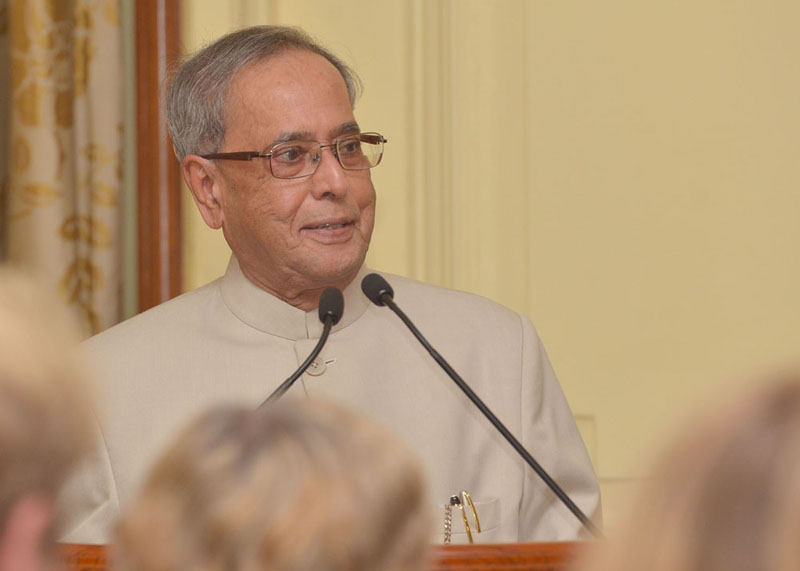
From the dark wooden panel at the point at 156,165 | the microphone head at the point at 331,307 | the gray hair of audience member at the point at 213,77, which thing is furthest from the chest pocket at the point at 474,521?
the dark wooden panel at the point at 156,165

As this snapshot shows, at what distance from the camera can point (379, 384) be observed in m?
2.62

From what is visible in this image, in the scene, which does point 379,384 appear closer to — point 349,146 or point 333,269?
point 333,269

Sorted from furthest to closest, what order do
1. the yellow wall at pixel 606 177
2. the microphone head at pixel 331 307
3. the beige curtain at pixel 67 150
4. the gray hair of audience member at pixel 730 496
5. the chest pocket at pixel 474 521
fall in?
1. the yellow wall at pixel 606 177
2. the beige curtain at pixel 67 150
3. the chest pocket at pixel 474 521
4. the microphone head at pixel 331 307
5. the gray hair of audience member at pixel 730 496

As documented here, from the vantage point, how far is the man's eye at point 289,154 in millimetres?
2592

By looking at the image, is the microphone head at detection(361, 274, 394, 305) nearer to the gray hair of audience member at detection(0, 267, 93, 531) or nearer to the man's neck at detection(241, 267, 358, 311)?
the man's neck at detection(241, 267, 358, 311)

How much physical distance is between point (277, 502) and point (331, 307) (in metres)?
1.43

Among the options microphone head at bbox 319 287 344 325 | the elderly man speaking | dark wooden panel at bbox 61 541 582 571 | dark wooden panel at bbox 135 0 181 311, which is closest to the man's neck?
the elderly man speaking

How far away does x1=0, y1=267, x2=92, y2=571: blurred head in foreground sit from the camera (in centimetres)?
82

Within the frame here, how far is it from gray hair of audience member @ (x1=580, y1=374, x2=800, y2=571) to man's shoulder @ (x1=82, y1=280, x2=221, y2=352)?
2.03 metres

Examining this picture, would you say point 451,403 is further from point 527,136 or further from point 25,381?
point 25,381

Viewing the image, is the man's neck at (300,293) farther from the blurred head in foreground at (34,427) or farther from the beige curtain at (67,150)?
the blurred head in foreground at (34,427)

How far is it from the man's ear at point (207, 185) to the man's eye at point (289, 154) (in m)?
0.17

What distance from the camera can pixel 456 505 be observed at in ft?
7.74

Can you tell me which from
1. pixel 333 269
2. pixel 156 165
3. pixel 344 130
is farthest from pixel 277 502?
pixel 156 165
